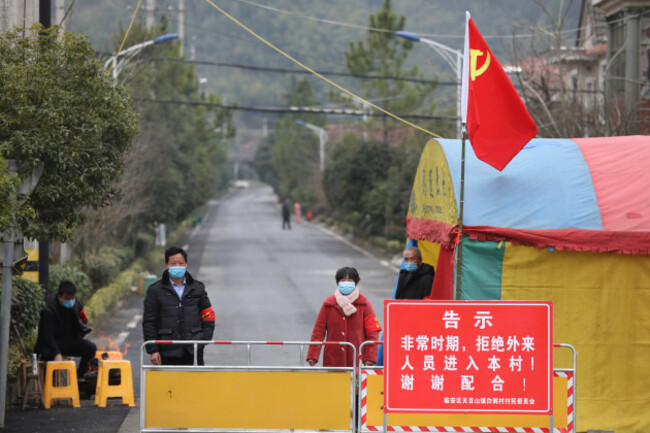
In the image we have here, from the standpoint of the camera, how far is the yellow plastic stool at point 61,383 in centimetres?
1154

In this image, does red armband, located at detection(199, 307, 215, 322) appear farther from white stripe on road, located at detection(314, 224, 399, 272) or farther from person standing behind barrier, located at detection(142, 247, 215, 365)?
white stripe on road, located at detection(314, 224, 399, 272)

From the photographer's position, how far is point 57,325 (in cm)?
1197

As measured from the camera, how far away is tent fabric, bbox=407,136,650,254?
10328 mm

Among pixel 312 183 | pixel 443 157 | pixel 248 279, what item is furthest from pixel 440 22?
pixel 443 157

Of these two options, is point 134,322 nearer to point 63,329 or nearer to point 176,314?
point 63,329

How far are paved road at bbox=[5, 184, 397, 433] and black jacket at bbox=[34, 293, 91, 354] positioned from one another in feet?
2.64

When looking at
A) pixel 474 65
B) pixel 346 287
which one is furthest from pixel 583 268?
pixel 346 287

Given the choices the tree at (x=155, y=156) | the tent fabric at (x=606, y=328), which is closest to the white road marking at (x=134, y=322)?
the tree at (x=155, y=156)

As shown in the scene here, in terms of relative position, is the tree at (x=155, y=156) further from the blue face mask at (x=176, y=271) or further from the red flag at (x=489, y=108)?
the red flag at (x=489, y=108)

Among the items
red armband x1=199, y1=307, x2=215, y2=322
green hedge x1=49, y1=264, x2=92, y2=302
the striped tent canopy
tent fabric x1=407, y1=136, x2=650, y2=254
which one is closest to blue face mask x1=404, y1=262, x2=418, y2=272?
tent fabric x1=407, y1=136, x2=650, y2=254

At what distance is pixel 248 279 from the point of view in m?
31.8

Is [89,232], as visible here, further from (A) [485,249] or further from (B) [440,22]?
(B) [440,22]

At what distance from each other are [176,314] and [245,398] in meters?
1.32

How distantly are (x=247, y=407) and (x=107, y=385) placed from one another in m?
3.70
